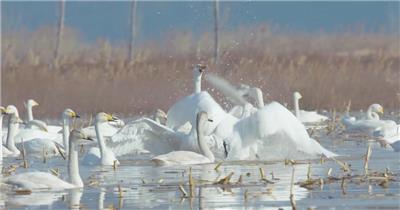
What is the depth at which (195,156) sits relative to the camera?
43.5 ft

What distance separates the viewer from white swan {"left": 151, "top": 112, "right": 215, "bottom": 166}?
13.0 metres

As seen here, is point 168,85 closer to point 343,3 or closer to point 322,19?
point 322,19

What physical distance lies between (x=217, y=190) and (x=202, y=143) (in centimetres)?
352

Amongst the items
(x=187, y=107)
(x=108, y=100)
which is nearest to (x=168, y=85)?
(x=108, y=100)

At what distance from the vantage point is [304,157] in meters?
13.7

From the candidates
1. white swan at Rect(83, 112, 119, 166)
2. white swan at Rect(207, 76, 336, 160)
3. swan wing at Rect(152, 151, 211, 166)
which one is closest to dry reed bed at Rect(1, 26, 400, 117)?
white swan at Rect(207, 76, 336, 160)

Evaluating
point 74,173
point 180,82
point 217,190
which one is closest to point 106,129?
point 180,82

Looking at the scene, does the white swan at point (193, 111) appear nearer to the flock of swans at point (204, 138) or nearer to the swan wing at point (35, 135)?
the flock of swans at point (204, 138)

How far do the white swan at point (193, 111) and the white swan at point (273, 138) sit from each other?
0.58m

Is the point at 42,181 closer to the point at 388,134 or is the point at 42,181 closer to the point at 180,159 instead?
the point at 180,159

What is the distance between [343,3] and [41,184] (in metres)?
104

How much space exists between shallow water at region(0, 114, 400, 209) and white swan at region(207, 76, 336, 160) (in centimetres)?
49

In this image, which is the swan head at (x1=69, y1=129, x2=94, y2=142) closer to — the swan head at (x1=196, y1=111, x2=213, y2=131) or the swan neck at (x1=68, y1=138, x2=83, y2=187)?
the swan neck at (x1=68, y1=138, x2=83, y2=187)

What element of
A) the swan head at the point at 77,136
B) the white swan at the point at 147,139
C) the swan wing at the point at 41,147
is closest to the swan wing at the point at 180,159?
the white swan at the point at 147,139
